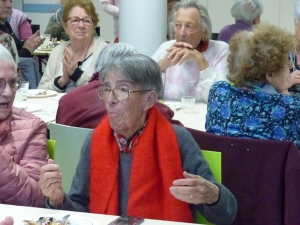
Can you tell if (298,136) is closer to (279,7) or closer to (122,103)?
(122,103)

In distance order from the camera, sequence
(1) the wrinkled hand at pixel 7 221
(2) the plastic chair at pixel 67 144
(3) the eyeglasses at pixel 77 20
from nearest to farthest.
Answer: (1) the wrinkled hand at pixel 7 221, (2) the plastic chair at pixel 67 144, (3) the eyeglasses at pixel 77 20

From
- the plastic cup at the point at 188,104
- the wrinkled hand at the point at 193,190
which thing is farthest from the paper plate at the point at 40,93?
A: the wrinkled hand at the point at 193,190

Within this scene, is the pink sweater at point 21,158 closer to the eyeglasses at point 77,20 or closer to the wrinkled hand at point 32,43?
the eyeglasses at point 77,20

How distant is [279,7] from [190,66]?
4.89m

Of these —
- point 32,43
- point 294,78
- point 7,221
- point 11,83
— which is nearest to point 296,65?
point 294,78

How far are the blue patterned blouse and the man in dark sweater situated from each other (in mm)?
3905

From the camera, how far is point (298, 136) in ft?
8.14

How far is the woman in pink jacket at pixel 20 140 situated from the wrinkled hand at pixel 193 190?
0.66m

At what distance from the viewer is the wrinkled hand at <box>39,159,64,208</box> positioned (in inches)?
70.9

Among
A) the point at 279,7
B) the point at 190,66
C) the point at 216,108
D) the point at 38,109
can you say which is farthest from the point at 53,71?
the point at 279,7

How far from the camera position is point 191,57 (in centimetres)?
361

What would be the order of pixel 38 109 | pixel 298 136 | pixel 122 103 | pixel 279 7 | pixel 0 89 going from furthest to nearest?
pixel 279 7 < pixel 38 109 < pixel 298 136 < pixel 0 89 < pixel 122 103

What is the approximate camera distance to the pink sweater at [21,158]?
205cm

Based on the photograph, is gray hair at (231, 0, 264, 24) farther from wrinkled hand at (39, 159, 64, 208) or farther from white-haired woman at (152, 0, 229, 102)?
wrinkled hand at (39, 159, 64, 208)
